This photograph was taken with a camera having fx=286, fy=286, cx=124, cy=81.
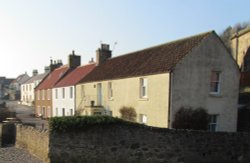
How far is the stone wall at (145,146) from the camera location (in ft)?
41.7

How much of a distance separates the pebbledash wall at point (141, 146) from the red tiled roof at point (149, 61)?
18.5 feet

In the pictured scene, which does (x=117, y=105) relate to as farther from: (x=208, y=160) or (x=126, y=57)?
(x=208, y=160)

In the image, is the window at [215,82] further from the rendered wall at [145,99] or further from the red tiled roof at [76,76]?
the red tiled roof at [76,76]

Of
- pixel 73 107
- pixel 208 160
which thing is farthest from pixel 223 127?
pixel 73 107

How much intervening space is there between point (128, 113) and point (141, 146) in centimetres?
875

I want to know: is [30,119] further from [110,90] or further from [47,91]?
[110,90]

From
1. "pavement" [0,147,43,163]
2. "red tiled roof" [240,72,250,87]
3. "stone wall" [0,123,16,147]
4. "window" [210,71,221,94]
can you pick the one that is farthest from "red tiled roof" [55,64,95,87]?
"window" [210,71,221,94]

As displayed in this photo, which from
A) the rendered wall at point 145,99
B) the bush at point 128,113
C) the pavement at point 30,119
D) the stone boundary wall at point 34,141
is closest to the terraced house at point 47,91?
the pavement at point 30,119

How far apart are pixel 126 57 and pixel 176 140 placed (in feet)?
49.7

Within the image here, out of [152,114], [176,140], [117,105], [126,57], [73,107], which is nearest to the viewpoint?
[176,140]

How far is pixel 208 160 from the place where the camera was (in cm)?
1416

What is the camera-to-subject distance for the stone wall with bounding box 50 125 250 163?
12.7m

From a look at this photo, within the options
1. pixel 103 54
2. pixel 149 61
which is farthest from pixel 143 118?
pixel 103 54

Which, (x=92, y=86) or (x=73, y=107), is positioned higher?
(x=92, y=86)
